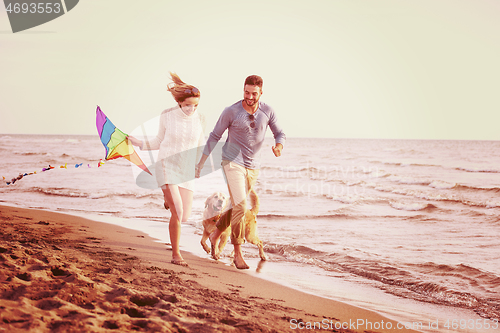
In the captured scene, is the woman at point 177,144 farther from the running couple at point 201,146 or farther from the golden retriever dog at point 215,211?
the golden retriever dog at point 215,211

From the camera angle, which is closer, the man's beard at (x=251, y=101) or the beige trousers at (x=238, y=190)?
the man's beard at (x=251, y=101)

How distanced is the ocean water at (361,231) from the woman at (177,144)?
16.6 inches

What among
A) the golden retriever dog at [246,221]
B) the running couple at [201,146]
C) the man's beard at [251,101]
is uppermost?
the man's beard at [251,101]

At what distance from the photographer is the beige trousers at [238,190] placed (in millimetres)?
4973

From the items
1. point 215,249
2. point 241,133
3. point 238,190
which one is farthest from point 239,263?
point 241,133

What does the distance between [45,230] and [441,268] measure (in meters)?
6.09

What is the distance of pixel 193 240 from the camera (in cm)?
710

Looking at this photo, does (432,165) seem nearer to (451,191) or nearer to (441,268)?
(451,191)

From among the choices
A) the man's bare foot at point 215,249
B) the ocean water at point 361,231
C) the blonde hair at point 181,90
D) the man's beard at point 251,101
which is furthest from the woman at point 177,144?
the man's bare foot at point 215,249

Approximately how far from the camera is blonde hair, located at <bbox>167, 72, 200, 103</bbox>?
182 inches

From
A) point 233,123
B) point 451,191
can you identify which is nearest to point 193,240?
point 233,123

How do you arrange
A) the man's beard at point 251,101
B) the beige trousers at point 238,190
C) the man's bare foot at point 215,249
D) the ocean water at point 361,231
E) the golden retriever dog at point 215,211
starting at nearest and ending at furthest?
1. the ocean water at point 361,231
2. the man's beard at point 251,101
3. the beige trousers at point 238,190
4. the golden retriever dog at point 215,211
5. the man's bare foot at point 215,249

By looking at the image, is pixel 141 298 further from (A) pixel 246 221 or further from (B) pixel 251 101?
(B) pixel 251 101

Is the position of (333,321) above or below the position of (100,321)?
below
